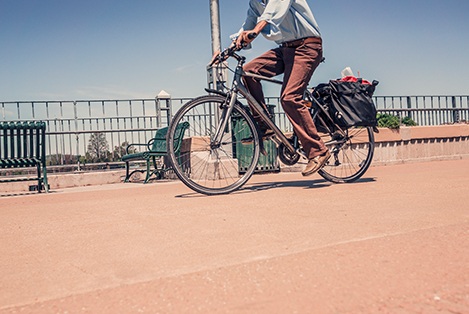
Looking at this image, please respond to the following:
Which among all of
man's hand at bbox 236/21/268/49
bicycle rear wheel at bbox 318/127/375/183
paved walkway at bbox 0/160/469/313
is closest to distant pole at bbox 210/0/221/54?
bicycle rear wheel at bbox 318/127/375/183

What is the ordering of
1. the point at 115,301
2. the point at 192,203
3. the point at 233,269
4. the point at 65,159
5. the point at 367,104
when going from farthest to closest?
the point at 65,159
the point at 367,104
the point at 192,203
the point at 233,269
the point at 115,301

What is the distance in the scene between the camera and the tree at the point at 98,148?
38.6ft

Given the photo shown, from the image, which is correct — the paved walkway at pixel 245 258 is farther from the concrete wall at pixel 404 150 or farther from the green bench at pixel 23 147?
the concrete wall at pixel 404 150

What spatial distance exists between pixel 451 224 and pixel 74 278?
1976 mm

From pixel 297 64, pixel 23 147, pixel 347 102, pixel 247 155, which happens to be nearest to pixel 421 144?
pixel 247 155

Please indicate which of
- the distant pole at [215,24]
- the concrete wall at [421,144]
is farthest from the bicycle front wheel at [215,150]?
the concrete wall at [421,144]

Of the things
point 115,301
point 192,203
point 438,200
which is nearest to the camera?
point 115,301

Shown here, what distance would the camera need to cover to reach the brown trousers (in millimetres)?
4930

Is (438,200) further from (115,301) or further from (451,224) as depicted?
(115,301)

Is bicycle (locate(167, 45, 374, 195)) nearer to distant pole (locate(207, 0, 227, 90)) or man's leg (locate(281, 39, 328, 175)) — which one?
man's leg (locate(281, 39, 328, 175))

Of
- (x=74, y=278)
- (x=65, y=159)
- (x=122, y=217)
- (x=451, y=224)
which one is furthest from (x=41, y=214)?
(x=65, y=159)

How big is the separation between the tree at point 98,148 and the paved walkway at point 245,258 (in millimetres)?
7914

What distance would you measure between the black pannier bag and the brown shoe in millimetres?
478

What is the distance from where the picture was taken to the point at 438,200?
3895mm
